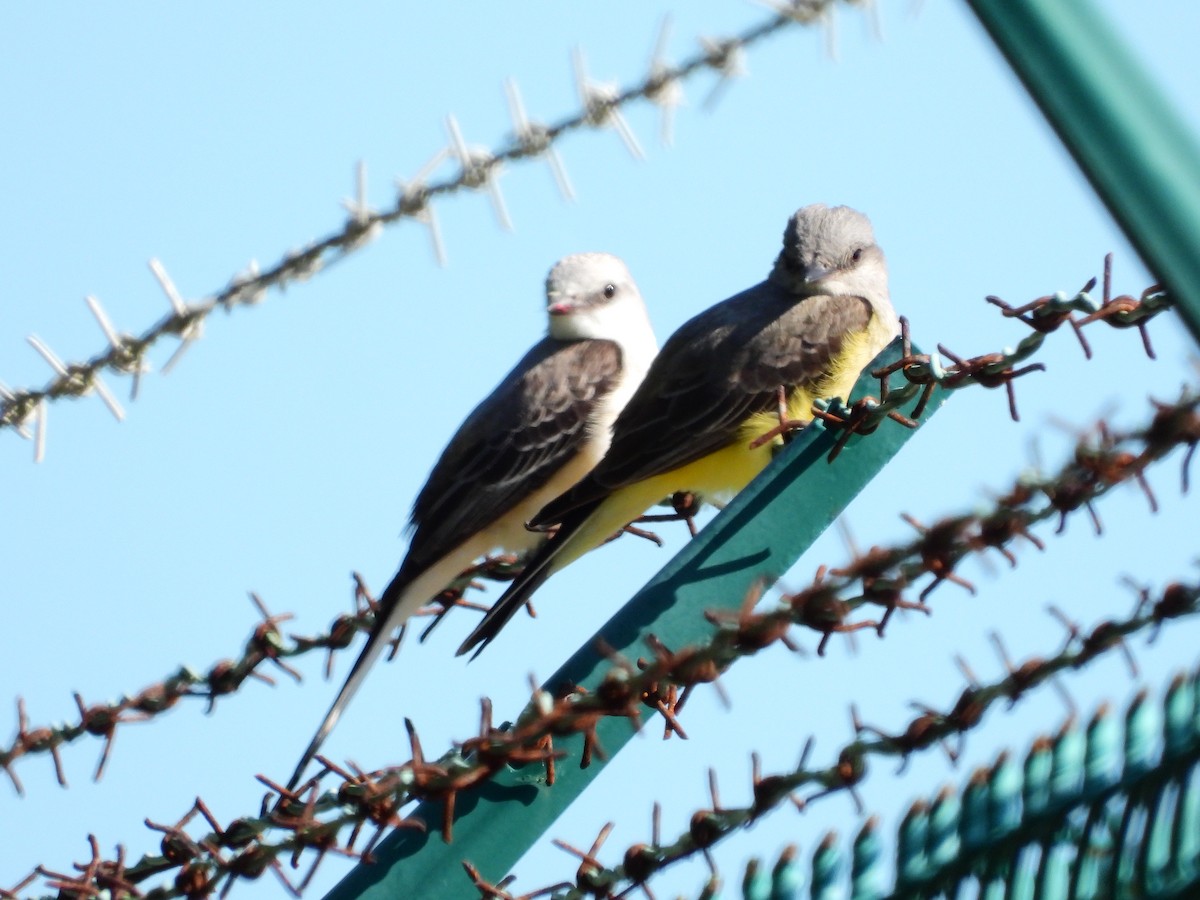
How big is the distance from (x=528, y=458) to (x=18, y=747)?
2.53 meters

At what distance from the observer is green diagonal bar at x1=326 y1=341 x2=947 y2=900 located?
10.1ft

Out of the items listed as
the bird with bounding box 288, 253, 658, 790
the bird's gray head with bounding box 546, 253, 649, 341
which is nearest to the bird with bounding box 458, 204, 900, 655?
the bird with bounding box 288, 253, 658, 790

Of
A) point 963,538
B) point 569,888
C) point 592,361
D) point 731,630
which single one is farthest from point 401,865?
point 592,361

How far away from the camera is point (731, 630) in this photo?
8.60ft

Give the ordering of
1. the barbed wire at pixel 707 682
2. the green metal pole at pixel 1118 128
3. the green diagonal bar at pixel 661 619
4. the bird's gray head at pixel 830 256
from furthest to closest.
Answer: the bird's gray head at pixel 830 256, the green diagonal bar at pixel 661 619, the barbed wire at pixel 707 682, the green metal pole at pixel 1118 128

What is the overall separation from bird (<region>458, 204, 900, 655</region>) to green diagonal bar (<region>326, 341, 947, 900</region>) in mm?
1549

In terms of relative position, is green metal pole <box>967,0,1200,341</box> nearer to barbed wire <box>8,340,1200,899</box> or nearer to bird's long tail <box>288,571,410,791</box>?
barbed wire <box>8,340,1200,899</box>

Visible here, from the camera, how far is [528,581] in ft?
16.0

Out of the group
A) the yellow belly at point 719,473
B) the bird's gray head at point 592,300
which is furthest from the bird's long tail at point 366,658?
the bird's gray head at point 592,300

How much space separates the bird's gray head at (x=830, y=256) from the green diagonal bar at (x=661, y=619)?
2.64 m

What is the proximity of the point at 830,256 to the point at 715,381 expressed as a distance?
93 centimetres

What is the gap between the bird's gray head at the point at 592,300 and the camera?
6867mm

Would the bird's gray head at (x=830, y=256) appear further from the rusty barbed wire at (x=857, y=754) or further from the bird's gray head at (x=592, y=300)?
the rusty barbed wire at (x=857, y=754)

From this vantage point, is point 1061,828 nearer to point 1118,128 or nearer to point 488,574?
point 1118,128
